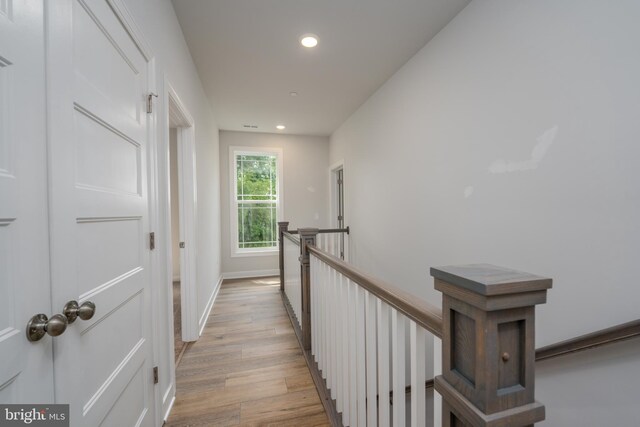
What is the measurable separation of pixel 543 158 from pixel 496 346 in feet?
4.99

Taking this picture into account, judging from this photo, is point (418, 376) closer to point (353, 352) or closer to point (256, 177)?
point (353, 352)

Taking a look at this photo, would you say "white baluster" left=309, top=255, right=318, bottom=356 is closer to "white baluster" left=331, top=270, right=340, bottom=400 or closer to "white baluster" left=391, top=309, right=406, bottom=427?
"white baluster" left=331, top=270, right=340, bottom=400

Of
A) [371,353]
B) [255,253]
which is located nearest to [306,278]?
[371,353]

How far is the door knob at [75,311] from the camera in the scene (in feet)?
2.53

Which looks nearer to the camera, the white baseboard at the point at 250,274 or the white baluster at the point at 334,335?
the white baluster at the point at 334,335

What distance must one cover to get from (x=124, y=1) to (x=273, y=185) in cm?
415

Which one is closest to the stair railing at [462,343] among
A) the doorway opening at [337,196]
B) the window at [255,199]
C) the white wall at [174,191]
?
the doorway opening at [337,196]

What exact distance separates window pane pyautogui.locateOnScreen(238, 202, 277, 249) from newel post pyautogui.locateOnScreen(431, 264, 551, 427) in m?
4.87

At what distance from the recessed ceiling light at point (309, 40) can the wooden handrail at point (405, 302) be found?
2.12m

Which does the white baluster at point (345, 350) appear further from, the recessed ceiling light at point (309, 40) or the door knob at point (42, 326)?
the recessed ceiling light at point (309, 40)

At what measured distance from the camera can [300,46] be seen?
2.47 metres

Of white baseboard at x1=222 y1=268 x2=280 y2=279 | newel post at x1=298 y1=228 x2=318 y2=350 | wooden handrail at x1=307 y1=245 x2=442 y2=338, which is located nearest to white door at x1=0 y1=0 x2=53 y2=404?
wooden handrail at x1=307 y1=245 x2=442 y2=338

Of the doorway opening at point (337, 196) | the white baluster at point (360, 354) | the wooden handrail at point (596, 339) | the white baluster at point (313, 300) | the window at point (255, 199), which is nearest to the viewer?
the wooden handrail at point (596, 339)

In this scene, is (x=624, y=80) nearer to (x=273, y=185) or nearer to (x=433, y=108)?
(x=433, y=108)
